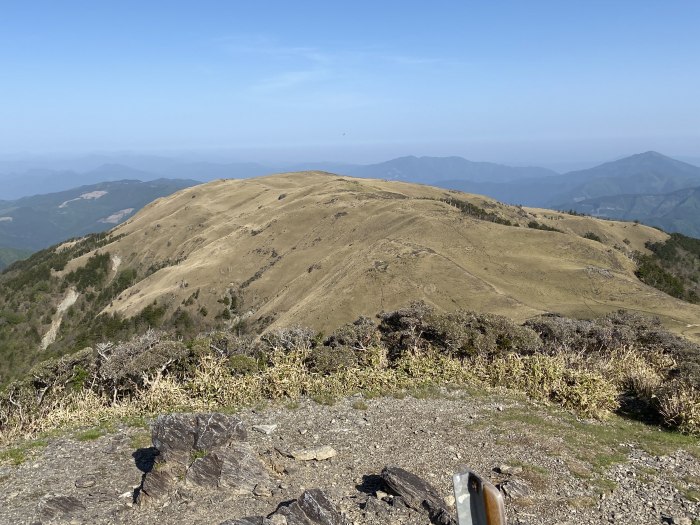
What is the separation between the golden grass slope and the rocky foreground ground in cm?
2488

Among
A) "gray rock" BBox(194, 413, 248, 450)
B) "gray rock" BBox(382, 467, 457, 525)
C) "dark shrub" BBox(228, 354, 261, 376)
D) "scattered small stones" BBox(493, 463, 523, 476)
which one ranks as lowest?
"dark shrub" BBox(228, 354, 261, 376)

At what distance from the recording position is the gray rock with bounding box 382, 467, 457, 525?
322 inches

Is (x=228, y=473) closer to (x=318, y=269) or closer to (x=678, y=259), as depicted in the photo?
(x=318, y=269)

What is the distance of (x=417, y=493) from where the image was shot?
28.5 feet

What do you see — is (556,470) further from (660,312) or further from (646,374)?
(660,312)

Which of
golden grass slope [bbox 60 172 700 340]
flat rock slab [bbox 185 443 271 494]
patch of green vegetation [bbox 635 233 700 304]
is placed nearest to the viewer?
flat rock slab [bbox 185 443 271 494]

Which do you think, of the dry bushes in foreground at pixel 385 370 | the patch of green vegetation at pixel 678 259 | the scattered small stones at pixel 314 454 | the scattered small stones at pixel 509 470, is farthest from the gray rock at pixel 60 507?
the patch of green vegetation at pixel 678 259

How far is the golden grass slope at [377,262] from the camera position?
42750 millimetres

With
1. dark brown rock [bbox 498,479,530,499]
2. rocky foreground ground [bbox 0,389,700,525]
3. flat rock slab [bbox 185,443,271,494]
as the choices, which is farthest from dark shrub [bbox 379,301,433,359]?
flat rock slab [bbox 185,443,271,494]

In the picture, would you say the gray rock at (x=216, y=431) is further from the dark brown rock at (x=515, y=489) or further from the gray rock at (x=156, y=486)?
the dark brown rock at (x=515, y=489)

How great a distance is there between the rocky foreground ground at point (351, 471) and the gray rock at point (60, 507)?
0.07ft

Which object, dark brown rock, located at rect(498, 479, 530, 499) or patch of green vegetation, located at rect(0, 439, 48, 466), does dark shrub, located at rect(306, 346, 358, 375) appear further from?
patch of green vegetation, located at rect(0, 439, 48, 466)

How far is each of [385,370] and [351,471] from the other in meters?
6.38

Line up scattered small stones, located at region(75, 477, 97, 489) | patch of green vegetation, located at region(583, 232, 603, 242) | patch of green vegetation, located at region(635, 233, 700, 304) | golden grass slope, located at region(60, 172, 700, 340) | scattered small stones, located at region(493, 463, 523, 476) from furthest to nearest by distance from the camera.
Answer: patch of green vegetation, located at region(583, 232, 603, 242) → patch of green vegetation, located at region(635, 233, 700, 304) → golden grass slope, located at region(60, 172, 700, 340) → scattered small stones, located at region(493, 463, 523, 476) → scattered small stones, located at region(75, 477, 97, 489)
